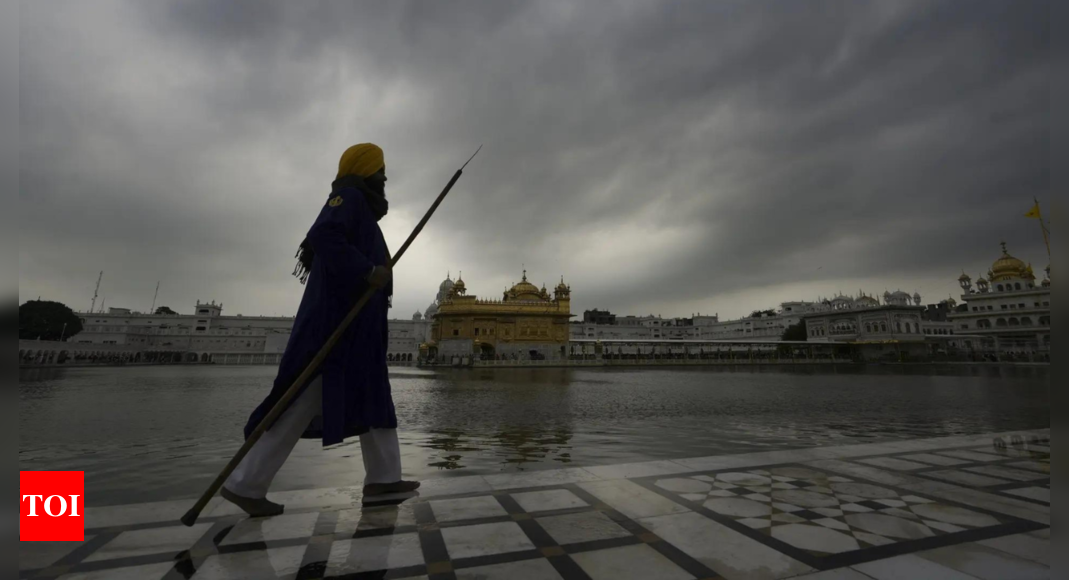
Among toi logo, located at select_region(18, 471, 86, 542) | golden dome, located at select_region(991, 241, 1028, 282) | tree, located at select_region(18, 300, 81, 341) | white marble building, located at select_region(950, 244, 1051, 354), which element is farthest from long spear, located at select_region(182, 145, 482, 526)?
golden dome, located at select_region(991, 241, 1028, 282)

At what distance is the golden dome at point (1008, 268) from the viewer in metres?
53.1

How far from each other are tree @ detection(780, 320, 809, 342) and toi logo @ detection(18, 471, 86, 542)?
80341mm

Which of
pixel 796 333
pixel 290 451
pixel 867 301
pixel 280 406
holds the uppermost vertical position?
pixel 867 301

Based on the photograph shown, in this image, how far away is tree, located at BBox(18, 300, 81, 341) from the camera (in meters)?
45.5

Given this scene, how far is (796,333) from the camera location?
239ft

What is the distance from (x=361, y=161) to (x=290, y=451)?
6.39 feet

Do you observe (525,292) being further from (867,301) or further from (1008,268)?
(1008,268)

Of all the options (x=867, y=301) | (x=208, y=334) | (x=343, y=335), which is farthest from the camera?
(x=208, y=334)

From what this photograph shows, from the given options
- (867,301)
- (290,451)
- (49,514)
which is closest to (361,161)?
(290,451)

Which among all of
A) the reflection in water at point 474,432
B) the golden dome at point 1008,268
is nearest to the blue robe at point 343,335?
the reflection in water at point 474,432

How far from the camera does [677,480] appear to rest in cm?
315

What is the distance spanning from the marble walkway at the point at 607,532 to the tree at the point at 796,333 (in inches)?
3056

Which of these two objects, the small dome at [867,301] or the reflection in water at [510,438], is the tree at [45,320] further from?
the small dome at [867,301]

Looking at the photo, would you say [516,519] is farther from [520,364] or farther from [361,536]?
[520,364]
